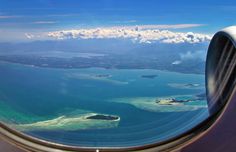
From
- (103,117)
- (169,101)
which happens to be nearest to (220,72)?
(169,101)

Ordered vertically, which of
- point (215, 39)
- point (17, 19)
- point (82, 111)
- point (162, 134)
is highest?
point (17, 19)

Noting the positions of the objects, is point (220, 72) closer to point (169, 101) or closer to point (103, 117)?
point (169, 101)

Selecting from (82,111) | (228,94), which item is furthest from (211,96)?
(82,111)

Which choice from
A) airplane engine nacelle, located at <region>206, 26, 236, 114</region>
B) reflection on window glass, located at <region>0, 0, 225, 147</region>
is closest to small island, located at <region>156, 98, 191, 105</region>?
reflection on window glass, located at <region>0, 0, 225, 147</region>

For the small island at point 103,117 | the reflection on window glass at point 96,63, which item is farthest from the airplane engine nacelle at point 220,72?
the small island at point 103,117

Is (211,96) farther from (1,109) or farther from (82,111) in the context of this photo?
(1,109)

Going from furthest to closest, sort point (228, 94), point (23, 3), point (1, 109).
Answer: point (228, 94) < point (1, 109) < point (23, 3)

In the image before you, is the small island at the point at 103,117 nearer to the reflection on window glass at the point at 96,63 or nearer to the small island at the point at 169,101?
the reflection on window glass at the point at 96,63

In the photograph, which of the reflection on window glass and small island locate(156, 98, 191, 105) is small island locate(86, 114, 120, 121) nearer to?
the reflection on window glass
